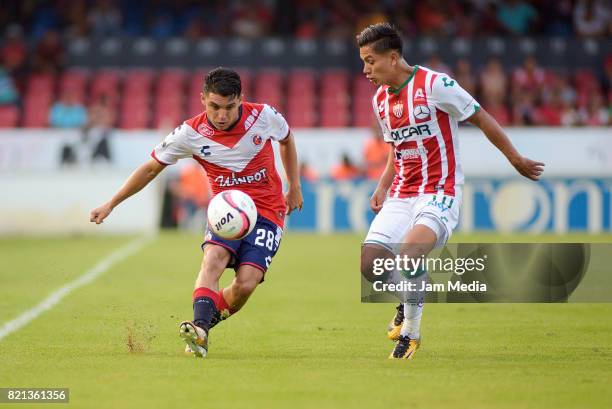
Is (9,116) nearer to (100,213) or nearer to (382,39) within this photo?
(100,213)

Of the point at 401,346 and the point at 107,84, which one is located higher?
the point at 107,84

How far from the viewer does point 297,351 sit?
797cm

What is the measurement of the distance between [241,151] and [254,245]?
0.63m

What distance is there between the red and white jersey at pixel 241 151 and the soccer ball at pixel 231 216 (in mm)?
365

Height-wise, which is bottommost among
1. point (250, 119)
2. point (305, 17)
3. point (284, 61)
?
point (250, 119)

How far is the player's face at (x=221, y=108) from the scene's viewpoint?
7707mm

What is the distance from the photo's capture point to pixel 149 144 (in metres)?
21.4

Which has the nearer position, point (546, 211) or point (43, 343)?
point (43, 343)

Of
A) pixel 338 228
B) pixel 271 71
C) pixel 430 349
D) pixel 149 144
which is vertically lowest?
pixel 430 349

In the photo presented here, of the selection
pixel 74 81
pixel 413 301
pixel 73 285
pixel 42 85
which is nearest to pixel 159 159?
pixel 413 301

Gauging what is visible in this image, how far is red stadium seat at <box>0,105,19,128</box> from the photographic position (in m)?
22.8

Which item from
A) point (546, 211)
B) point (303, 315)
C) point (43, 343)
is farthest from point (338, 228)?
point (43, 343)

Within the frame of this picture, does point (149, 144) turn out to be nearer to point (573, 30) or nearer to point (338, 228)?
point (338, 228)

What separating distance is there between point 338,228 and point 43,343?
1268 cm
